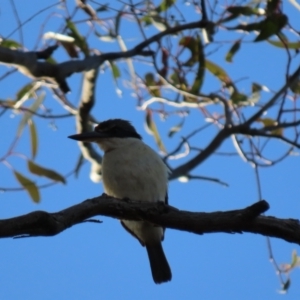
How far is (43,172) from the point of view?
4.67 metres

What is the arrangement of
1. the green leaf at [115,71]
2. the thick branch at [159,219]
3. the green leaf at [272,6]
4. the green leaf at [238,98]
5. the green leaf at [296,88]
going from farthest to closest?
the green leaf at [115,71], the green leaf at [238,98], the green leaf at [296,88], the green leaf at [272,6], the thick branch at [159,219]

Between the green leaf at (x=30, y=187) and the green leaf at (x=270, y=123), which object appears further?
the green leaf at (x=270, y=123)

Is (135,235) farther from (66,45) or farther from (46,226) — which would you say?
(46,226)

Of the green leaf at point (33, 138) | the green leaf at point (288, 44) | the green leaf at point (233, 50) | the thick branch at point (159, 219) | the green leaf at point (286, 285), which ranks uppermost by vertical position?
the green leaf at point (233, 50)

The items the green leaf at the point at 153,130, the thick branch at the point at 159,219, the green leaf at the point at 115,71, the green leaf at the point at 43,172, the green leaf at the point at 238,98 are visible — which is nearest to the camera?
the thick branch at the point at 159,219

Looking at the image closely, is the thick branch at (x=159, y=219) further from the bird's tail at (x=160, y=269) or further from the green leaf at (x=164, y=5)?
the green leaf at (x=164, y=5)

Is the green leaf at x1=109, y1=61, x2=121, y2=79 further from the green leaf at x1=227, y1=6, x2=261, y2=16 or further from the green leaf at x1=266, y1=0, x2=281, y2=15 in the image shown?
the green leaf at x1=266, y1=0, x2=281, y2=15

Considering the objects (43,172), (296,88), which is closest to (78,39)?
(43,172)

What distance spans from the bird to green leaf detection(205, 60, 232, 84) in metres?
0.91

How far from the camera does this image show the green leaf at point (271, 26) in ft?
15.1

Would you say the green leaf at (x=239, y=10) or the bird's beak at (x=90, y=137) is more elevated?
the green leaf at (x=239, y=10)

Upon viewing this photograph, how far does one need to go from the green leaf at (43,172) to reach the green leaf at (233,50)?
152 centimetres

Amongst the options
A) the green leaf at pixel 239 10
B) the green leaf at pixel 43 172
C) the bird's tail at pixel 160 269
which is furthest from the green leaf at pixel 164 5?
the bird's tail at pixel 160 269

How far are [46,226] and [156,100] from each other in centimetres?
291
